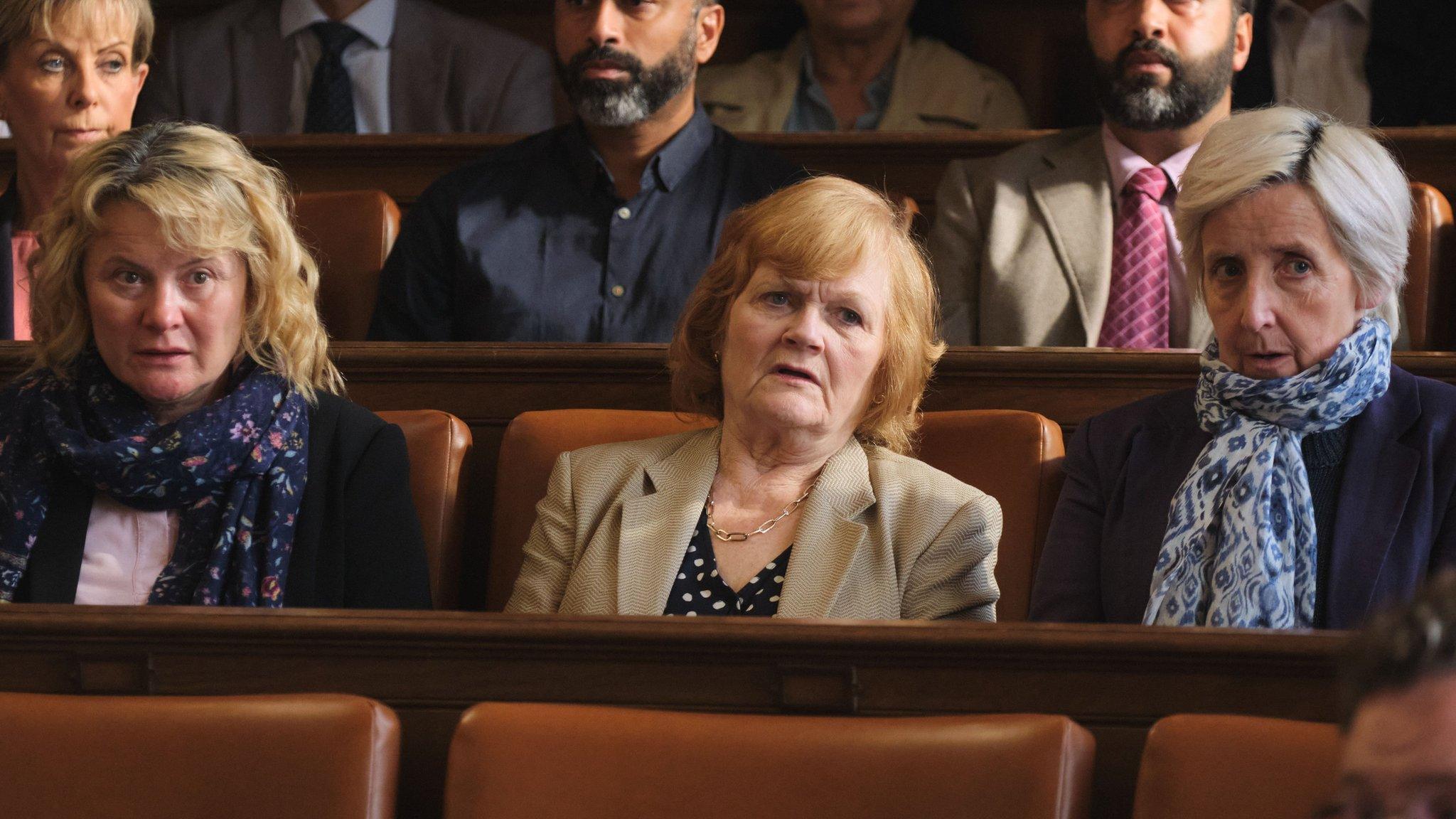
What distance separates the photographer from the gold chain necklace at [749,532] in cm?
128

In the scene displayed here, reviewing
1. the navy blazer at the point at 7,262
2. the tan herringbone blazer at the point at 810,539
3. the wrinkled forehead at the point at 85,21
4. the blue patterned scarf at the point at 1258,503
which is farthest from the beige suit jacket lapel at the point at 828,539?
the wrinkled forehead at the point at 85,21

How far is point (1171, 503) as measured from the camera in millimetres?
1227

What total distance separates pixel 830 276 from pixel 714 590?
0.88 feet

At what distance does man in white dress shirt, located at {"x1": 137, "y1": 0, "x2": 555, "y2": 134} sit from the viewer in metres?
2.30

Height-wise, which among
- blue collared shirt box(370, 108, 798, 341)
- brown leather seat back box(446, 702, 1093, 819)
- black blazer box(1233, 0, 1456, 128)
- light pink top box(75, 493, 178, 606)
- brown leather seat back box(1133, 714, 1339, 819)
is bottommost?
light pink top box(75, 493, 178, 606)

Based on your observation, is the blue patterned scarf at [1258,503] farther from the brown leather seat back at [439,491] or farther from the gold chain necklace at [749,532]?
the brown leather seat back at [439,491]

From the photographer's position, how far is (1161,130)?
1854 millimetres

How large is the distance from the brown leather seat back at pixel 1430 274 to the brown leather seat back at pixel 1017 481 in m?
0.53

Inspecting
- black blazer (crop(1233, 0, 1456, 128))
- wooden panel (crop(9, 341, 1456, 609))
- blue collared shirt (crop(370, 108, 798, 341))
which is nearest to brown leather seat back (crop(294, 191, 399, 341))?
blue collared shirt (crop(370, 108, 798, 341))

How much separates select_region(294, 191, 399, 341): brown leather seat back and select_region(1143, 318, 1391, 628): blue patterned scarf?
39.5 inches

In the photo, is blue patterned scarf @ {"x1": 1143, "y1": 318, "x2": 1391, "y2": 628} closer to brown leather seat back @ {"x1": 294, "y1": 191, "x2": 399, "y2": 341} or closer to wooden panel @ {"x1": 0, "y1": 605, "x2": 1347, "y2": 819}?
wooden panel @ {"x1": 0, "y1": 605, "x2": 1347, "y2": 819}

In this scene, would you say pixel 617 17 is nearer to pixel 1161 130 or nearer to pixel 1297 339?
pixel 1161 130

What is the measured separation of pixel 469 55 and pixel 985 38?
0.85m

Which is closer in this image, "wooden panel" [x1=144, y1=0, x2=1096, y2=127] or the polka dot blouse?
the polka dot blouse
